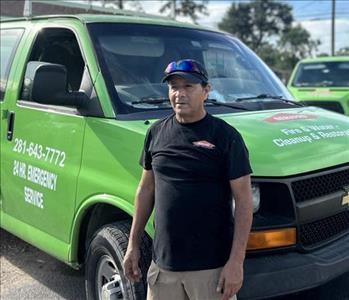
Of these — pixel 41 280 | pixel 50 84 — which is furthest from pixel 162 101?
pixel 41 280

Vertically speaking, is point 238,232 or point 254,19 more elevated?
point 254,19

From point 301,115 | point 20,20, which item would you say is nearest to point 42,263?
point 20,20

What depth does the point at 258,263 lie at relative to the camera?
3.00 meters

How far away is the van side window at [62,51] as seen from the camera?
4.29m

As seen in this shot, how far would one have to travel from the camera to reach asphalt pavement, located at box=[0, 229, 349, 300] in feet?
12.9

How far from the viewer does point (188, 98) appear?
2.63 metres

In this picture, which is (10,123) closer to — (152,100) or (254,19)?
(152,100)

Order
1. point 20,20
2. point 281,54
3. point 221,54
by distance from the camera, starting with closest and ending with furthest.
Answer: point 221,54, point 20,20, point 281,54

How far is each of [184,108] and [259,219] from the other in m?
0.82

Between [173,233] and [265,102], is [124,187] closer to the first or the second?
[173,233]

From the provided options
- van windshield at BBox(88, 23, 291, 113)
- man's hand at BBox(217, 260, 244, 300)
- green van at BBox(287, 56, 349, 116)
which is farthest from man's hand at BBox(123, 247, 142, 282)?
green van at BBox(287, 56, 349, 116)

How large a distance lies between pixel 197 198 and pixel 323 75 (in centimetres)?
1010

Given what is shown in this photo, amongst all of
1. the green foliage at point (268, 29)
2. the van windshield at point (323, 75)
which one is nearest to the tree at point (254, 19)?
the green foliage at point (268, 29)

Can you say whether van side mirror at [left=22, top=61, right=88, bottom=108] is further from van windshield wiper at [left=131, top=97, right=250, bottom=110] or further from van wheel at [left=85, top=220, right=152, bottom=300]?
van wheel at [left=85, top=220, right=152, bottom=300]
